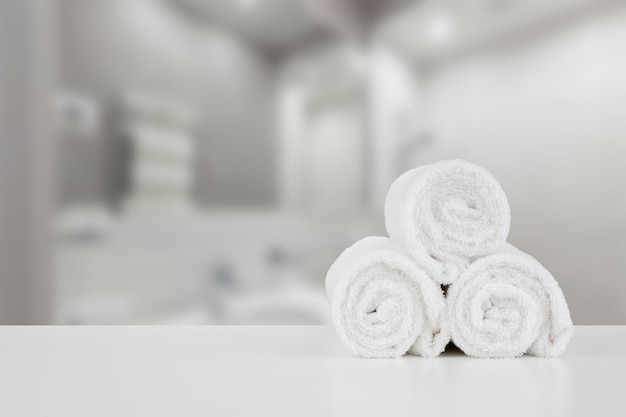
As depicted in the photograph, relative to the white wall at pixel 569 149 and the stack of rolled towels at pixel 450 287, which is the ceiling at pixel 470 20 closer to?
the white wall at pixel 569 149

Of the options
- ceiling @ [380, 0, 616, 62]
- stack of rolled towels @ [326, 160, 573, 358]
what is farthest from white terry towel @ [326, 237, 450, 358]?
ceiling @ [380, 0, 616, 62]

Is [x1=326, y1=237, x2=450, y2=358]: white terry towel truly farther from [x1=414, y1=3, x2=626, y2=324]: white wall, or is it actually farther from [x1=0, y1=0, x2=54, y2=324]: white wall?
[x1=0, y1=0, x2=54, y2=324]: white wall

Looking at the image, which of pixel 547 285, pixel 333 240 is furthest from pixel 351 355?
pixel 333 240

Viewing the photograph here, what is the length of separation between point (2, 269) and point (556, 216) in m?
1.36

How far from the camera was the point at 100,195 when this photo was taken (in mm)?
1261

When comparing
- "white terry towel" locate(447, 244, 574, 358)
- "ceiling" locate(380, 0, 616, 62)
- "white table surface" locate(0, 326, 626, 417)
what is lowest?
"white table surface" locate(0, 326, 626, 417)

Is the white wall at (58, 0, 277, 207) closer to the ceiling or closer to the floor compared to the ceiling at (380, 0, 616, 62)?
closer to the floor

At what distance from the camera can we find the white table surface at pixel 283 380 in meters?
0.52

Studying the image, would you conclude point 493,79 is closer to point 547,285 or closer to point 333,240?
point 333,240

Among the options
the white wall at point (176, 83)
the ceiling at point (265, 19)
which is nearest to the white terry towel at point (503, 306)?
the white wall at point (176, 83)

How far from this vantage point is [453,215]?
0.73m

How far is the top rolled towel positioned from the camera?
0.73 metres

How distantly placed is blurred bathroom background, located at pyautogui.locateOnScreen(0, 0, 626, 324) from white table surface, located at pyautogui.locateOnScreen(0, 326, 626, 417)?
1.43ft

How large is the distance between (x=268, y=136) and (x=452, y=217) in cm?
71
